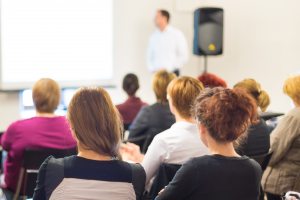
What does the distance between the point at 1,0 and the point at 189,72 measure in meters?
3.39

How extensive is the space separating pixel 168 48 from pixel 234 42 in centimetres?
120

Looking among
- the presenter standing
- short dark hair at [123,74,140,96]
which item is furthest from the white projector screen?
short dark hair at [123,74,140,96]

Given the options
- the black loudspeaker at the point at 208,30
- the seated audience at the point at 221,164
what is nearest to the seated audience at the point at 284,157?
the seated audience at the point at 221,164

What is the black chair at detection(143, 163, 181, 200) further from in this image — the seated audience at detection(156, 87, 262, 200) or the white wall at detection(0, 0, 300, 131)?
the white wall at detection(0, 0, 300, 131)

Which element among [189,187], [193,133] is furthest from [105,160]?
[193,133]

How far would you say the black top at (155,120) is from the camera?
2.54 m

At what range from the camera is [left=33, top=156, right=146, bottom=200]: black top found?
3.98ft

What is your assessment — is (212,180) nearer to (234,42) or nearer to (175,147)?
(175,147)

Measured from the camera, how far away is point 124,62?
589 centimetres

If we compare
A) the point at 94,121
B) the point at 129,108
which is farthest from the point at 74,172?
the point at 129,108

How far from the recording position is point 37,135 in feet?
6.87

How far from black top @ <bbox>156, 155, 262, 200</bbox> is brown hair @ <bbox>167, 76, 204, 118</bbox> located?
68 centimetres

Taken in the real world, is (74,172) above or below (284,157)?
above

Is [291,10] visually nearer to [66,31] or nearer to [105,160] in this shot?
[66,31]
